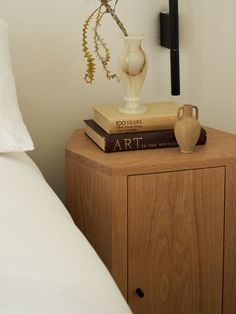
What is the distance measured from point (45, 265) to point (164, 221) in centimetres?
69

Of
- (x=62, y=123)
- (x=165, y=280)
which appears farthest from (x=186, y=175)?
(x=62, y=123)

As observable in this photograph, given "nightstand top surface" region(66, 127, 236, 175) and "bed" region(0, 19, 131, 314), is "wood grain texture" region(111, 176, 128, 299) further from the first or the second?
"bed" region(0, 19, 131, 314)

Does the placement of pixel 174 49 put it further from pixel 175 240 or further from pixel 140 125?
pixel 175 240

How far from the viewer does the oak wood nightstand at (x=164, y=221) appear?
143 cm

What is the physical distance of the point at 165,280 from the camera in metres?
1.49

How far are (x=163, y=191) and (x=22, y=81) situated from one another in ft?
1.84

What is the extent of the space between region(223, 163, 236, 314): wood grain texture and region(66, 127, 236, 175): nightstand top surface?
2.1 inches

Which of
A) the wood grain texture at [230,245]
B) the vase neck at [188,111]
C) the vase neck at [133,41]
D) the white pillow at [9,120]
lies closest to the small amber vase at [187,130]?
the vase neck at [188,111]

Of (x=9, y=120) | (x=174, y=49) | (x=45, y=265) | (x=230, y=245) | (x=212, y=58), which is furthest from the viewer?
(x=212, y=58)

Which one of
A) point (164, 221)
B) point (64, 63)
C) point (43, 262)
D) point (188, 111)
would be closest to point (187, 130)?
point (188, 111)

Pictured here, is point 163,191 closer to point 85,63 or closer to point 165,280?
point 165,280

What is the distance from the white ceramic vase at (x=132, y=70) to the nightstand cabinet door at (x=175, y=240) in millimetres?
246

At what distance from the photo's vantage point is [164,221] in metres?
1.46

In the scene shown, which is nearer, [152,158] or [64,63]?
[152,158]
